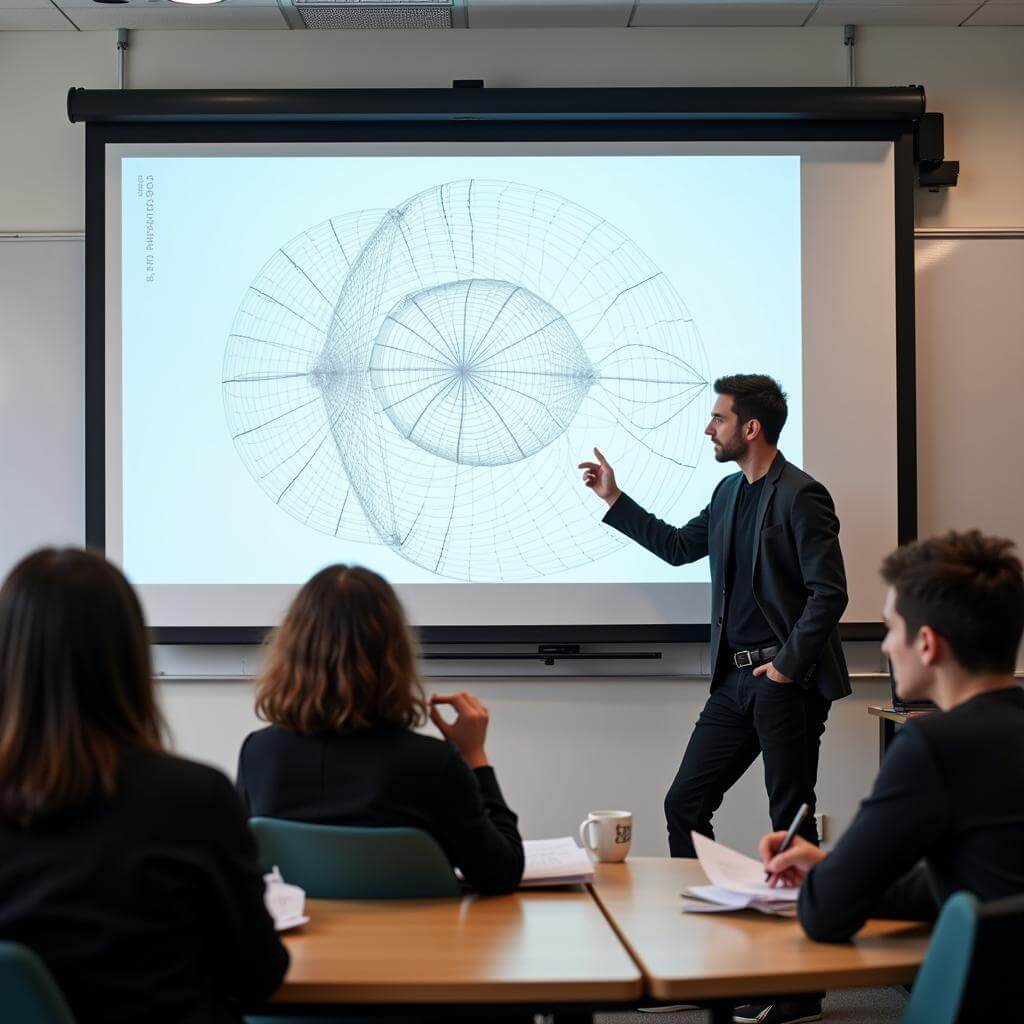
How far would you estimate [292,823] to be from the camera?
166 cm

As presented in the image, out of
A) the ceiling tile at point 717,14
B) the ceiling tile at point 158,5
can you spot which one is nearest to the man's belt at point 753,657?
the ceiling tile at point 717,14

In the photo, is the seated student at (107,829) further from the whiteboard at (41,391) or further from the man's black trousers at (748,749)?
the whiteboard at (41,391)

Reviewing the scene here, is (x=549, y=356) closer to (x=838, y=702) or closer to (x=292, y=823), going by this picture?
(x=838, y=702)

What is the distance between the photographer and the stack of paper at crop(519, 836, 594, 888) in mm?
1818

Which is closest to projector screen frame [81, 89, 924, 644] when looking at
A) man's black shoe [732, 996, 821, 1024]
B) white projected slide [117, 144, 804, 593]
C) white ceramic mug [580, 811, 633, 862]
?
white projected slide [117, 144, 804, 593]

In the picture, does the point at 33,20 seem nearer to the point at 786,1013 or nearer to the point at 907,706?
the point at 907,706

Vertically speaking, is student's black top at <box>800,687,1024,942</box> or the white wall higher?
the white wall

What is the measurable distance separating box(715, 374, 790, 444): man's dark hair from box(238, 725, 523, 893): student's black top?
1890 millimetres

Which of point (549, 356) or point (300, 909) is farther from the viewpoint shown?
point (549, 356)

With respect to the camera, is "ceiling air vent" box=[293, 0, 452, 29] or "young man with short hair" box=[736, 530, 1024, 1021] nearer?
"young man with short hair" box=[736, 530, 1024, 1021]

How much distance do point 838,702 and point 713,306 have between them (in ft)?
4.34

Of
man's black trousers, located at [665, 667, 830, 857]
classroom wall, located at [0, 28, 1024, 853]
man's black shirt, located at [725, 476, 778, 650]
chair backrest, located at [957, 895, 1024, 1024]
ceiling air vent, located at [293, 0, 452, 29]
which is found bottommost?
man's black trousers, located at [665, 667, 830, 857]

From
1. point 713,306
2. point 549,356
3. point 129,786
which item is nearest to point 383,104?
point 549,356

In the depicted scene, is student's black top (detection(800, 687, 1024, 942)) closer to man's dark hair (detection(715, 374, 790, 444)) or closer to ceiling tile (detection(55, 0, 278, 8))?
man's dark hair (detection(715, 374, 790, 444))
